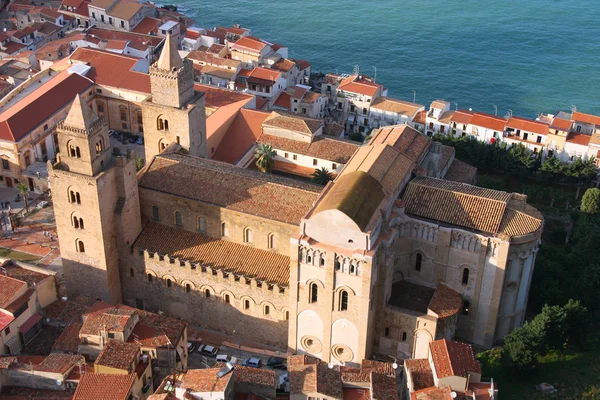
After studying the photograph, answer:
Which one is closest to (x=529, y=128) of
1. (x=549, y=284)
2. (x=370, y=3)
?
(x=549, y=284)

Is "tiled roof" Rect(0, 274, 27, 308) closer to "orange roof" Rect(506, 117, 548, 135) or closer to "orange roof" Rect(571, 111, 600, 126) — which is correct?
"orange roof" Rect(506, 117, 548, 135)

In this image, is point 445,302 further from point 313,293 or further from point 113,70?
point 113,70

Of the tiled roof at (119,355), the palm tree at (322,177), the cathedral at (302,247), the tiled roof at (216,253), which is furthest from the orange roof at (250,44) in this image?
the tiled roof at (119,355)

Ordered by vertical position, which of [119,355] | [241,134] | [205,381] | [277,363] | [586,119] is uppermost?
[241,134]

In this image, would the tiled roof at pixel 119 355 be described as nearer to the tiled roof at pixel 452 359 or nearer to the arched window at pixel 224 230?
the arched window at pixel 224 230

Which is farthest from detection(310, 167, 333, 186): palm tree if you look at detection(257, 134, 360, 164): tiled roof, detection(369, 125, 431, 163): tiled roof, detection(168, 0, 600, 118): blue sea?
detection(168, 0, 600, 118): blue sea

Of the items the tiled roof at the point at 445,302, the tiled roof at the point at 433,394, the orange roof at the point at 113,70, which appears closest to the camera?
the tiled roof at the point at 433,394

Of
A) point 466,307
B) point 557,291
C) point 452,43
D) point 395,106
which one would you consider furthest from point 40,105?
A: point 452,43

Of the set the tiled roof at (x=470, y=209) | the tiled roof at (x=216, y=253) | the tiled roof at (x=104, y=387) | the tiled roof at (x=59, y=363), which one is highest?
the tiled roof at (x=470, y=209)
